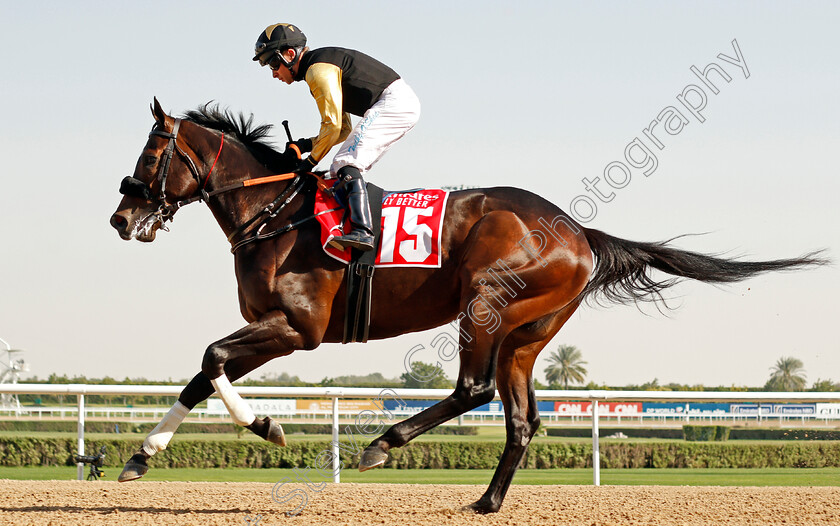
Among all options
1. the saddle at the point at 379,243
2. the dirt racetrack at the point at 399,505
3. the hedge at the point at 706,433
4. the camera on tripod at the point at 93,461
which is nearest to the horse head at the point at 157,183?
the saddle at the point at 379,243

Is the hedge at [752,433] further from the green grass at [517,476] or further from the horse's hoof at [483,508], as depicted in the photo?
the horse's hoof at [483,508]

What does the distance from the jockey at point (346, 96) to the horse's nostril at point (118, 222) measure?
0.96 meters

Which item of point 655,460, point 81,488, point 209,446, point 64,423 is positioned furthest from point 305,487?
point 64,423

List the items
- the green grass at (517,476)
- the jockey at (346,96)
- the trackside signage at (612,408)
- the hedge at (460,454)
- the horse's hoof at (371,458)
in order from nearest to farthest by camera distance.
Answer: the horse's hoof at (371,458)
the jockey at (346,96)
the green grass at (517,476)
the hedge at (460,454)
the trackside signage at (612,408)

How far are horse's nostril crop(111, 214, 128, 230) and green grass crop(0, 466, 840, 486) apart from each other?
476cm

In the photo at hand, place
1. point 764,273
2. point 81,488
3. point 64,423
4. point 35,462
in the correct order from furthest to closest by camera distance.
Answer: point 64,423 → point 35,462 → point 81,488 → point 764,273

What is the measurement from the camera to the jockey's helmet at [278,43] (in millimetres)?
4590

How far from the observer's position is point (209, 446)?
37.5 ft

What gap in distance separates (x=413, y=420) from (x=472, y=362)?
42 centimetres

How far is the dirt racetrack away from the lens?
4305 mm

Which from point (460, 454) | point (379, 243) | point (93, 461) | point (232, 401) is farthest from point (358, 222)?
point (460, 454)

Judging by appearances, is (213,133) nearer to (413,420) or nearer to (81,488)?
(413,420)

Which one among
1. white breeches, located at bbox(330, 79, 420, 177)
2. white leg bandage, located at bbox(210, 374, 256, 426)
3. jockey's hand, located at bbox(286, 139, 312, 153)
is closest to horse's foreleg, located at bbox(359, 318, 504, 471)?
white leg bandage, located at bbox(210, 374, 256, 426)

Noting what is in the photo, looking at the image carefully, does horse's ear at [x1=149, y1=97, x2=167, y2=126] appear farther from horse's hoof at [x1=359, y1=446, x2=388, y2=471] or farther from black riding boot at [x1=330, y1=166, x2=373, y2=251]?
horse's hoof at [x1=359, y1=446, x2=388, y2=471]
